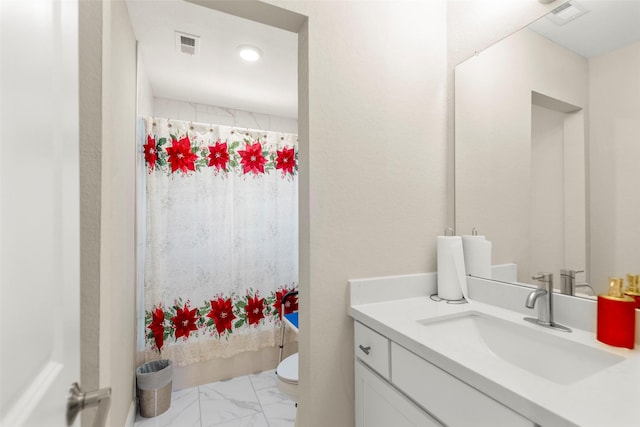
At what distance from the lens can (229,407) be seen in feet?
6.51

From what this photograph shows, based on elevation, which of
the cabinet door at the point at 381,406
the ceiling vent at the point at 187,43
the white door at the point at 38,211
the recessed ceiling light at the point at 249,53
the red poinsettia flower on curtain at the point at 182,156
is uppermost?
the recessed ceiling light at the point at 249,53

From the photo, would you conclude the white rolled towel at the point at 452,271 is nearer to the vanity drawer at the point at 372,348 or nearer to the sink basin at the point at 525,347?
the sink basin at the point at 525,347

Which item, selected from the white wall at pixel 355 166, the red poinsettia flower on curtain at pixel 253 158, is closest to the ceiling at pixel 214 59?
the red poinsettia flower on curtain at pixel 253 158

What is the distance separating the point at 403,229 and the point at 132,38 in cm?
183

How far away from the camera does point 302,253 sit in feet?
4.00

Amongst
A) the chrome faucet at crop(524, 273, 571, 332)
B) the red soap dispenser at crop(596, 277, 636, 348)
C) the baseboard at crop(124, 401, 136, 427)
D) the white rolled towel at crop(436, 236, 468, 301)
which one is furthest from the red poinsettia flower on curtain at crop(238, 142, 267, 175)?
the red soap dispenser at crop(596, 277, 636, 348)

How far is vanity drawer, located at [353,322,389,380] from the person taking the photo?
102cm

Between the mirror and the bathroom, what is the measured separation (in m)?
0.10

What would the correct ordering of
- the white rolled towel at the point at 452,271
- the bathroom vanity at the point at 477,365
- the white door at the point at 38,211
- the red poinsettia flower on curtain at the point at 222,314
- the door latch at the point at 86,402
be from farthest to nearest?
1. the red poinsettia flower on curtain at the point at 222,314
2. the white rolled towel at the point at 452,271
3. the bathroom vanity at the point at 477,365
4. the door latch at the point at 86,402
5. the white door at the point at 38,211

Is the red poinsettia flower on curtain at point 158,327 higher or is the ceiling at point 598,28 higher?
the ceiling at point 598,28

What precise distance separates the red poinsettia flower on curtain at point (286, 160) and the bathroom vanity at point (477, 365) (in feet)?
5.14

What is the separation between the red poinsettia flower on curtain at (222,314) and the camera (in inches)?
89.8

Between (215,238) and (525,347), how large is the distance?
2.02m

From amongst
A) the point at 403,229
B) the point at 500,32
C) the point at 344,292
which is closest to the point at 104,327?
the point at 344,292
